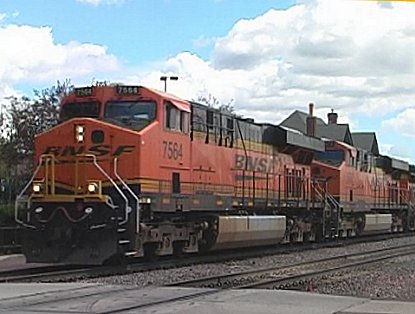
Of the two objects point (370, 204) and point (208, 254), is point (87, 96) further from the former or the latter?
point (370, 204)

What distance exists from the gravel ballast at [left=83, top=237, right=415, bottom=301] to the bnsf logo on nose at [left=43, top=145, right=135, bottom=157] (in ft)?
9.28

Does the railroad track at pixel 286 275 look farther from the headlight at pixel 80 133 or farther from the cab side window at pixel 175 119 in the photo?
the headlight at pixel 80 133

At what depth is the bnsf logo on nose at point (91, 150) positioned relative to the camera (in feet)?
61.6

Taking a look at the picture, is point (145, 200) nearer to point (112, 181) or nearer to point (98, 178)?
point (112, 181)

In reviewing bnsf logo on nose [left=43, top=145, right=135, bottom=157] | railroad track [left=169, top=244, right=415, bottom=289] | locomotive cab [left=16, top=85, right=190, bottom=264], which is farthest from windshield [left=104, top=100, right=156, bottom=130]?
railroad track [left=169, top=244, right=415, bottom=289]

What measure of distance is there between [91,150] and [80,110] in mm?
1788

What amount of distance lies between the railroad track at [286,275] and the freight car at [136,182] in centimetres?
256

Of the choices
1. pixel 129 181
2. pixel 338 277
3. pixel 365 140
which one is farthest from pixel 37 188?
pixel 365 140

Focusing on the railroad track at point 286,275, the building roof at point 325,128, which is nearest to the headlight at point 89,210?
the railroad track at point 286,275

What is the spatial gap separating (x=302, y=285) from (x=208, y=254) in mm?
7817

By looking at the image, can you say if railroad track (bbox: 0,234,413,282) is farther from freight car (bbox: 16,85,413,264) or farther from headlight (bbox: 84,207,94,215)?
headlight (bbox: 84,207,94,215)

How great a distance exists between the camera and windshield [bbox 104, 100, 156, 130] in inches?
770

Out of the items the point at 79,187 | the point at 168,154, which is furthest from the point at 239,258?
the point at 79,187

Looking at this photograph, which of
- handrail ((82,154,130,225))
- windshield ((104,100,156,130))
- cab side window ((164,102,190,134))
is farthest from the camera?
cab side window ((164,102,190,134))
